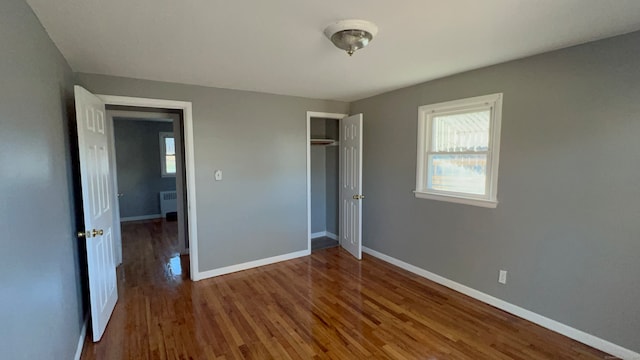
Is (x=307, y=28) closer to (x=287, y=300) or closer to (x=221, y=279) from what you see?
(x=287, y=300)

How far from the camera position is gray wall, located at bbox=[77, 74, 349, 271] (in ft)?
11.6

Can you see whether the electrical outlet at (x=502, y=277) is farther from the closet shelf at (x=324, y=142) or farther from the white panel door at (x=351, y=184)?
the closet shelf at (x=324, y=142)

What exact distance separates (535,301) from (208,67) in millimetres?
3603

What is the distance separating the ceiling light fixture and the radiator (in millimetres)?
6333

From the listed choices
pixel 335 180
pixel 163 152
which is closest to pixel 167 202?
pixel 163 152

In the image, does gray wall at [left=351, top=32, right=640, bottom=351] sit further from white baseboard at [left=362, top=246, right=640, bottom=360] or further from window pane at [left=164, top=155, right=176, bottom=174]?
window pane at [left=164, top=155, right=176, bottom=174]

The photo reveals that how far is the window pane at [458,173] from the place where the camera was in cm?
306

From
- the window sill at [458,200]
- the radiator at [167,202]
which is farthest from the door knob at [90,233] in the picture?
the radiator at [167,202]

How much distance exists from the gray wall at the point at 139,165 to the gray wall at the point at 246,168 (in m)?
4.24

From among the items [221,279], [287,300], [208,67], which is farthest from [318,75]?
[221,279]

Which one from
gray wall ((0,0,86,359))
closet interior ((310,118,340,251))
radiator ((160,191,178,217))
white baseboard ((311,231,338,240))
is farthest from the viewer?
radiator ((160,191,178,217))

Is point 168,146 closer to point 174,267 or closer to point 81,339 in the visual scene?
point 174,267

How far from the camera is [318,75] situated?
3068 mm

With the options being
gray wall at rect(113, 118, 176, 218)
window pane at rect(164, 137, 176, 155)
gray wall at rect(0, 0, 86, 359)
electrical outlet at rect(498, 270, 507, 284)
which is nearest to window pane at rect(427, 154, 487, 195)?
electrical outlet at rect(498, 270, 507, 284)
